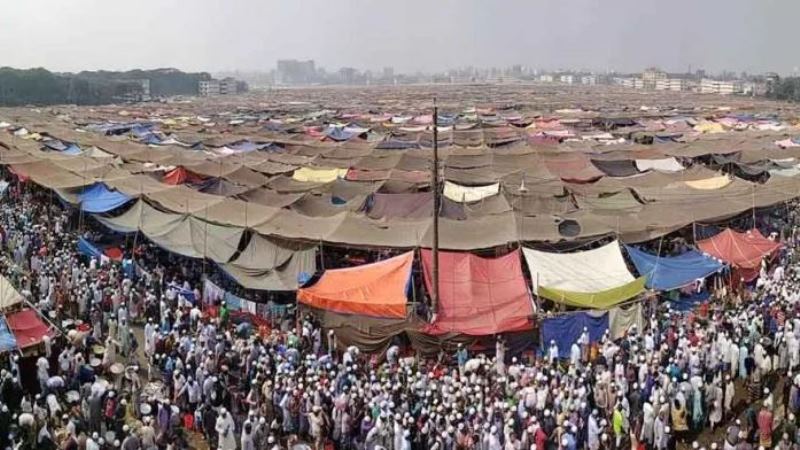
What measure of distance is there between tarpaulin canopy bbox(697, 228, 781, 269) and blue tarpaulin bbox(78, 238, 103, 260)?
50.0ft

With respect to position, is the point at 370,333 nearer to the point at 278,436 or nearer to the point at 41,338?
the point at 278,436

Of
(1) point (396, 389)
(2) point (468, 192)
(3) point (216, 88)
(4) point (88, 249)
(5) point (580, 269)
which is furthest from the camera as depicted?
(3) point (216, 88)

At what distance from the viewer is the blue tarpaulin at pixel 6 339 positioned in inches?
465

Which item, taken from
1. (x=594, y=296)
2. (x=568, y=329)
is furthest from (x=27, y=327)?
(x=594, y=296)

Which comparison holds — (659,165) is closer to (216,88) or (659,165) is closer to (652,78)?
(216,88)

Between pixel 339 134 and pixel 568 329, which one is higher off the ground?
pixel 339 134

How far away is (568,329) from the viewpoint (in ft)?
45.3

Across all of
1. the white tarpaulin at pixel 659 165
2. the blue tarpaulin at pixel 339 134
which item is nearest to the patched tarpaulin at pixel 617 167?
the white tarpaulin at pixel 659 165

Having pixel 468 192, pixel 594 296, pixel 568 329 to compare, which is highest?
pixel 468 192

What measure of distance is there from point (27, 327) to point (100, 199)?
11.0 m

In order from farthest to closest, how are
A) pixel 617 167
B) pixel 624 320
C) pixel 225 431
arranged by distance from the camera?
pixel 617 167 → pixel 624 320 → pixel 225 431

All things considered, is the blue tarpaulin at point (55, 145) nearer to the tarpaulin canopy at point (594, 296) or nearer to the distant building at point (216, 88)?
the tarpaulin canopy at point (594, 296)

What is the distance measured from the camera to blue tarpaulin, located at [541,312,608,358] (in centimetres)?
1370

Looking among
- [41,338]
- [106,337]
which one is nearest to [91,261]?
[106,337]
